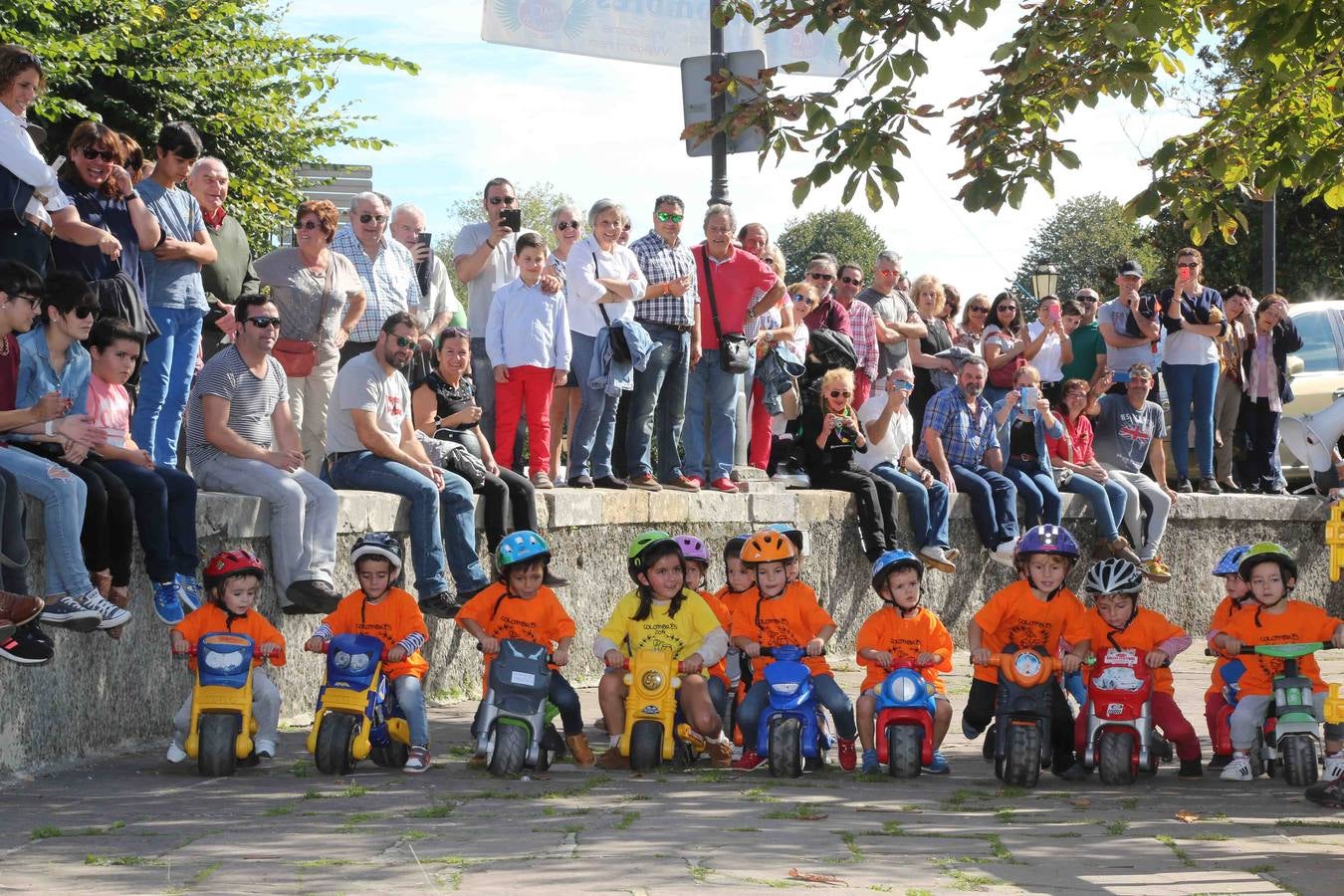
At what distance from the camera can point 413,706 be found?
28.1 ft

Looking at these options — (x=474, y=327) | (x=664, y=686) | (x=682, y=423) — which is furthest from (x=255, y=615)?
(x=682, y=423)

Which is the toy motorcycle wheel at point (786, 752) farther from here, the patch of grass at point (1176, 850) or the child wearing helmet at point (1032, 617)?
the patch of grass at point (1176, 850)

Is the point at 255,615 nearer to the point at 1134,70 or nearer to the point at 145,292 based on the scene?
the point at 145,292

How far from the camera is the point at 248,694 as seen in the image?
8.32 metres

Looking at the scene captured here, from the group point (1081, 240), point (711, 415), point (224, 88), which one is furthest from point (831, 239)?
point (711, 415)

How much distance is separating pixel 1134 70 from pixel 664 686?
3.97 meters

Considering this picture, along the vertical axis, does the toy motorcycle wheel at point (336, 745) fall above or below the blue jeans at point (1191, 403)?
below

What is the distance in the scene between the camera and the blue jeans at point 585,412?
11844 millimetres

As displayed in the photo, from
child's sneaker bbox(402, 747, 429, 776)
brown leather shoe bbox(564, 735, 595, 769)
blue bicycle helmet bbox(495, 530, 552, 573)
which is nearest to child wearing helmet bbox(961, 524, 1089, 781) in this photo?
brown leather shoe bbox(564, 735, 595, 769)

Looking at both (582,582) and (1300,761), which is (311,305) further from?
(1300,761)

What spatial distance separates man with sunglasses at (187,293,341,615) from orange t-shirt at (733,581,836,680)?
2.22m

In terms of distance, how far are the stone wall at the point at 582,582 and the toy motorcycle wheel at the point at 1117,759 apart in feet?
13.5

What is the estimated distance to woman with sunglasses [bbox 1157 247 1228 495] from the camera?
15219 millimetres

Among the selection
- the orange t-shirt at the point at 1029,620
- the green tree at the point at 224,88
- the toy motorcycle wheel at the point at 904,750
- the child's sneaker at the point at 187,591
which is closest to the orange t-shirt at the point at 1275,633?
the orange t-shirt at the point at 1029,620
